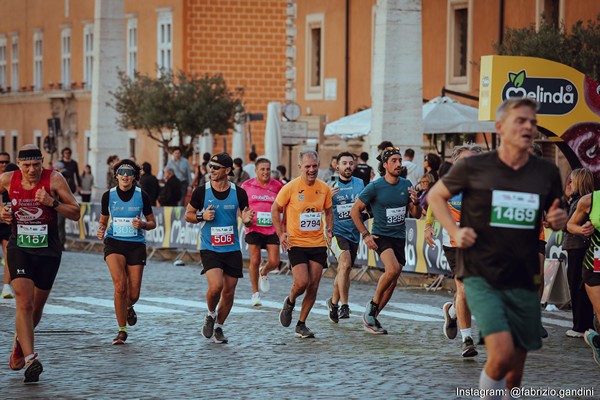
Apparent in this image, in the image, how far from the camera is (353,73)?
41406 millimetres

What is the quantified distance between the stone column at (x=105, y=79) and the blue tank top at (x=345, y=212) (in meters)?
21.1

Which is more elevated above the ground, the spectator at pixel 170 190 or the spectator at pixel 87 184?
the spectator at pixel 170 190

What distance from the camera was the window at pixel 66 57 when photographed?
208 feet

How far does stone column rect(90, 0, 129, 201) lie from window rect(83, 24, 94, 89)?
2091 cm

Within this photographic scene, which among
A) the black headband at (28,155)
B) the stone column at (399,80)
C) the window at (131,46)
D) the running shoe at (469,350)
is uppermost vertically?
the window at (131,46)

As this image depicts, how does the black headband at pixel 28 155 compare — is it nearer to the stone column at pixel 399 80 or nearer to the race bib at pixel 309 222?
the race bib at pixel 309 222

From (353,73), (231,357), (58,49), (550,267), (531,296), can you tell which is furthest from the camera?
(58,49)

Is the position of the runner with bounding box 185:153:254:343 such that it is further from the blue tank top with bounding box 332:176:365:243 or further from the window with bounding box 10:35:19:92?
the window with bounding box 10:35:19:92

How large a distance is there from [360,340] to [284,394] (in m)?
3.77

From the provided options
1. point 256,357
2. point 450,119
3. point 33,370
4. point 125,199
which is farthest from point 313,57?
point 33,370

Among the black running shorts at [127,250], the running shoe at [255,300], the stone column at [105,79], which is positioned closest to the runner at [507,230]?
the black running shorts at [127,250]

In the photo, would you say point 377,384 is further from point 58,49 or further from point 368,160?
point 58,49

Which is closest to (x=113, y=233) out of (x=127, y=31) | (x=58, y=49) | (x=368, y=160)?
(x=368, y=160)

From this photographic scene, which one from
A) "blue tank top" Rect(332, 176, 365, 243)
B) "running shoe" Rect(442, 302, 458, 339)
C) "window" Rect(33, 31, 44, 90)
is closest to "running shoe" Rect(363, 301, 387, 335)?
"running shoe" Rect(442, 302, 458, 339)
